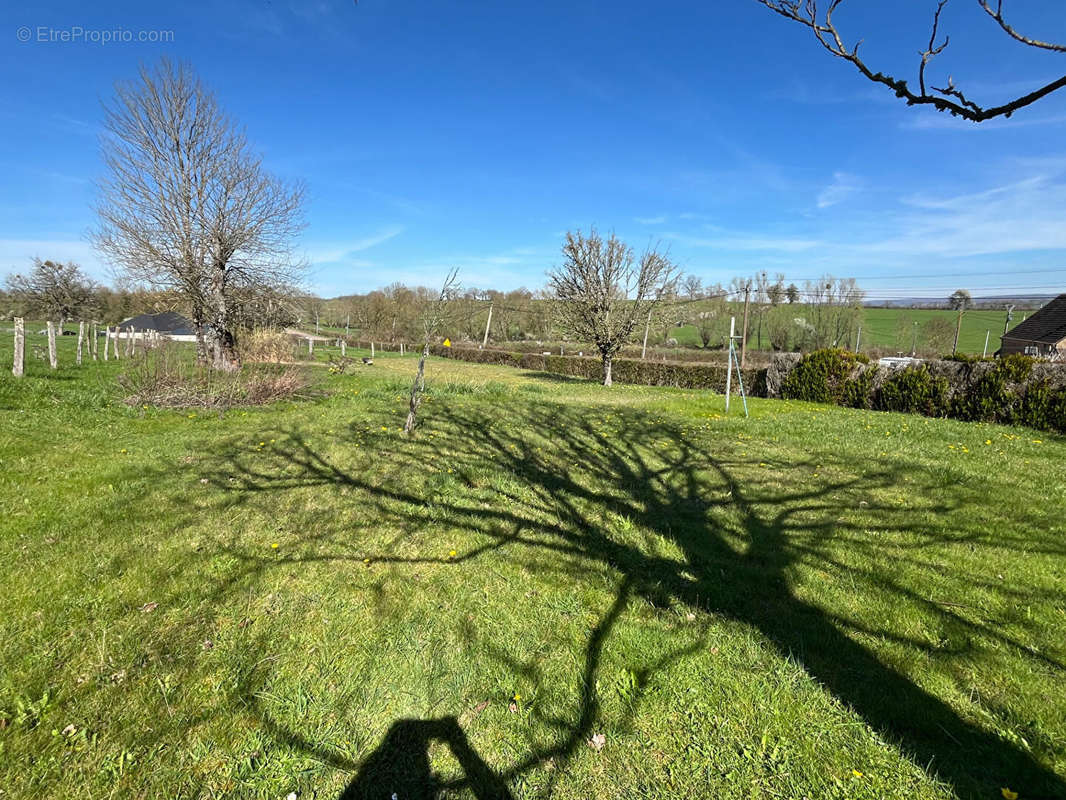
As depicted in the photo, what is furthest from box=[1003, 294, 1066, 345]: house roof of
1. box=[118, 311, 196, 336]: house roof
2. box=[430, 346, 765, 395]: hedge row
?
box=[118, 311, 196, 336]: house roof

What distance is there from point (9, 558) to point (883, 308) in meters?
71.9

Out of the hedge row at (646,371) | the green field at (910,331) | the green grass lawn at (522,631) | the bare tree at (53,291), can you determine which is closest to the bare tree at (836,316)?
the green field at (910,331)

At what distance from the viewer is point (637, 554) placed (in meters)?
3.91

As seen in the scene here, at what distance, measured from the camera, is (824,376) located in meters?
14.3

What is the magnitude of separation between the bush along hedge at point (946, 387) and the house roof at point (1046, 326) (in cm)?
2226

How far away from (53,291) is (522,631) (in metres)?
44.7

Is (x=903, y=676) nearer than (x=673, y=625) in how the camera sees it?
Yes

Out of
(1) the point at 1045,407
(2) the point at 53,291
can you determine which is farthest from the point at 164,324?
(1) the point at 1045,407

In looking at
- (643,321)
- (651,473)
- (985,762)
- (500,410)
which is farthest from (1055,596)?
(643,321)

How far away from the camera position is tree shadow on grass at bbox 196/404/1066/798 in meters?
2.11

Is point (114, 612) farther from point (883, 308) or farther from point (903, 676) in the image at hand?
point (883, 308)

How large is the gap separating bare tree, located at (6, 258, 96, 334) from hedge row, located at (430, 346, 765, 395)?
30965 mm

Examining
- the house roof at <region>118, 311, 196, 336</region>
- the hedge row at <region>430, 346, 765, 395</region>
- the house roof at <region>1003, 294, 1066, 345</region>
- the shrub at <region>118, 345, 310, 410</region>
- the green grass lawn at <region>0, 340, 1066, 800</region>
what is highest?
the house roof at <region>1003, 294, 1066, 345</region>

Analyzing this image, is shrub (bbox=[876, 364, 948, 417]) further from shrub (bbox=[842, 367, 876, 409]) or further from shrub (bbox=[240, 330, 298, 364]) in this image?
shrub (bbox=[240, 330, 298, 364])
